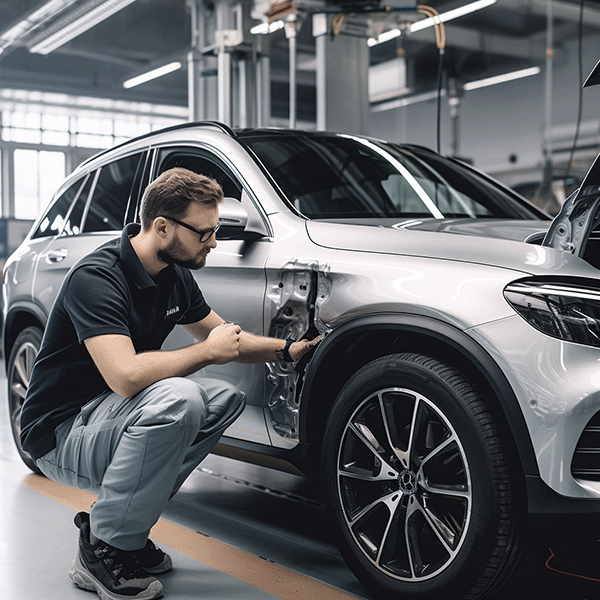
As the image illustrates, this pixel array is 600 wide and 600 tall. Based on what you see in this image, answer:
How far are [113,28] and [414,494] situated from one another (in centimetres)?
1045

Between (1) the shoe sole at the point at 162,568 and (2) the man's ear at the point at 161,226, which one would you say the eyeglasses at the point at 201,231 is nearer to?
(2) the man's ear at the point at 161,226

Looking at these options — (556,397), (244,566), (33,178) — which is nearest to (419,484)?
(556,397)

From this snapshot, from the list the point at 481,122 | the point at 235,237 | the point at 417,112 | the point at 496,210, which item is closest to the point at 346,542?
the point at 235,237

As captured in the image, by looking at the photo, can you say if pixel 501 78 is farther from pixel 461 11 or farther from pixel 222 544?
pixel 222 544

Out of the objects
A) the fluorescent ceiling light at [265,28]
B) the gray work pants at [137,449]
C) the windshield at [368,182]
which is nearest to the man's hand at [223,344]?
the gray work pants at [137,449]

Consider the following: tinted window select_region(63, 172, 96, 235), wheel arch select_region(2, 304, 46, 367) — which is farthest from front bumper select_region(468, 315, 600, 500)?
wheel arch select_region(2, 304, 46, 367)

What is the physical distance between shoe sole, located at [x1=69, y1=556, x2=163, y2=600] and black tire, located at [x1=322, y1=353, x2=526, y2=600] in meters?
0.63

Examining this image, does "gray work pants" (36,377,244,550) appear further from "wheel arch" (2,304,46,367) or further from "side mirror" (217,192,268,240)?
"wheel arch" (2,304,46,367)

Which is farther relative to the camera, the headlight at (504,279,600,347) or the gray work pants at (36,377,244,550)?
the gray work pants at (36,377,244,550)

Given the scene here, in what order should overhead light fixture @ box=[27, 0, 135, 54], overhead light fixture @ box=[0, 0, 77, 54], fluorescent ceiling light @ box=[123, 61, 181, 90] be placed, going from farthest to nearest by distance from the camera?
fluorescent ceiling light @ box=[123, 61, 181, 90], overhead light fixture @ box=[0, 0, 77, 54], overhead light fixture @ box=[27, 0, 135, 54]

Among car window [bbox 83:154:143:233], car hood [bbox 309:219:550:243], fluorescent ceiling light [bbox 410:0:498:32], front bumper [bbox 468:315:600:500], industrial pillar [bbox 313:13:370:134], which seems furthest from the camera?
fluorescent ceiling light [bbox 410:0:498:32]

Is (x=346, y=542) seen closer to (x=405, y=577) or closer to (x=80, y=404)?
(x=405, y=577)

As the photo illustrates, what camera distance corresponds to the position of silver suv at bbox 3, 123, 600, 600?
7.10 feet

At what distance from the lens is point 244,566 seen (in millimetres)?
2930
